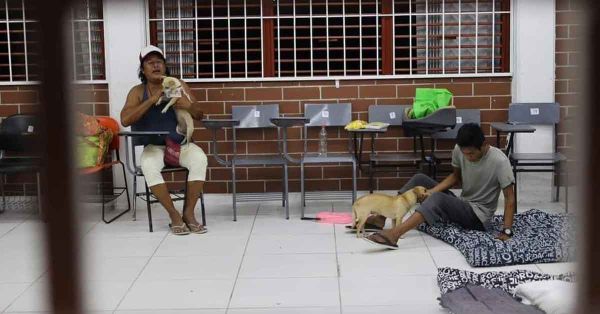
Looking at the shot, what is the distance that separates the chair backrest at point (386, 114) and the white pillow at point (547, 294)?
3167mm

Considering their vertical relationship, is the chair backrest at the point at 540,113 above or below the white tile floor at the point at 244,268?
above

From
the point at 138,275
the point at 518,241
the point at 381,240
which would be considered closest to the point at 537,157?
the point at 518,241

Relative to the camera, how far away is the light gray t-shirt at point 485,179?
466 cm

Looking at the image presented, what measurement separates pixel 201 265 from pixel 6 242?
5.37ft

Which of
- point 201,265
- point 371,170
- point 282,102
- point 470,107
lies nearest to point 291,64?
point 282,102

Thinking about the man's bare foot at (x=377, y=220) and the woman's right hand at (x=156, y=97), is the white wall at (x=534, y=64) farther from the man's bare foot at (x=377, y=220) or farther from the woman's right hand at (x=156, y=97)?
the woman's right hand at (x=156, y=97)

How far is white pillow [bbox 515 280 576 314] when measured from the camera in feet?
10.3

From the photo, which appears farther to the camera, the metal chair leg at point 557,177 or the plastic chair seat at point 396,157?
the plastic chair seat at point 396,157

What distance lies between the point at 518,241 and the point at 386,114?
2.27 m

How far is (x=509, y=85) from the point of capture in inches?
258

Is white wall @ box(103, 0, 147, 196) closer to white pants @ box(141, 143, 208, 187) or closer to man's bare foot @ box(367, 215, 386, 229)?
white pants @ box(141, 143, 208, 187)

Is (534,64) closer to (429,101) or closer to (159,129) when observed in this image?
(429,101)

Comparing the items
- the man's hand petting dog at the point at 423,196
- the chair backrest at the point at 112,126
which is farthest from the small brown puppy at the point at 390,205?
the chair backrest at the point at 112,126

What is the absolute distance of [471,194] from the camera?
4.93 m
